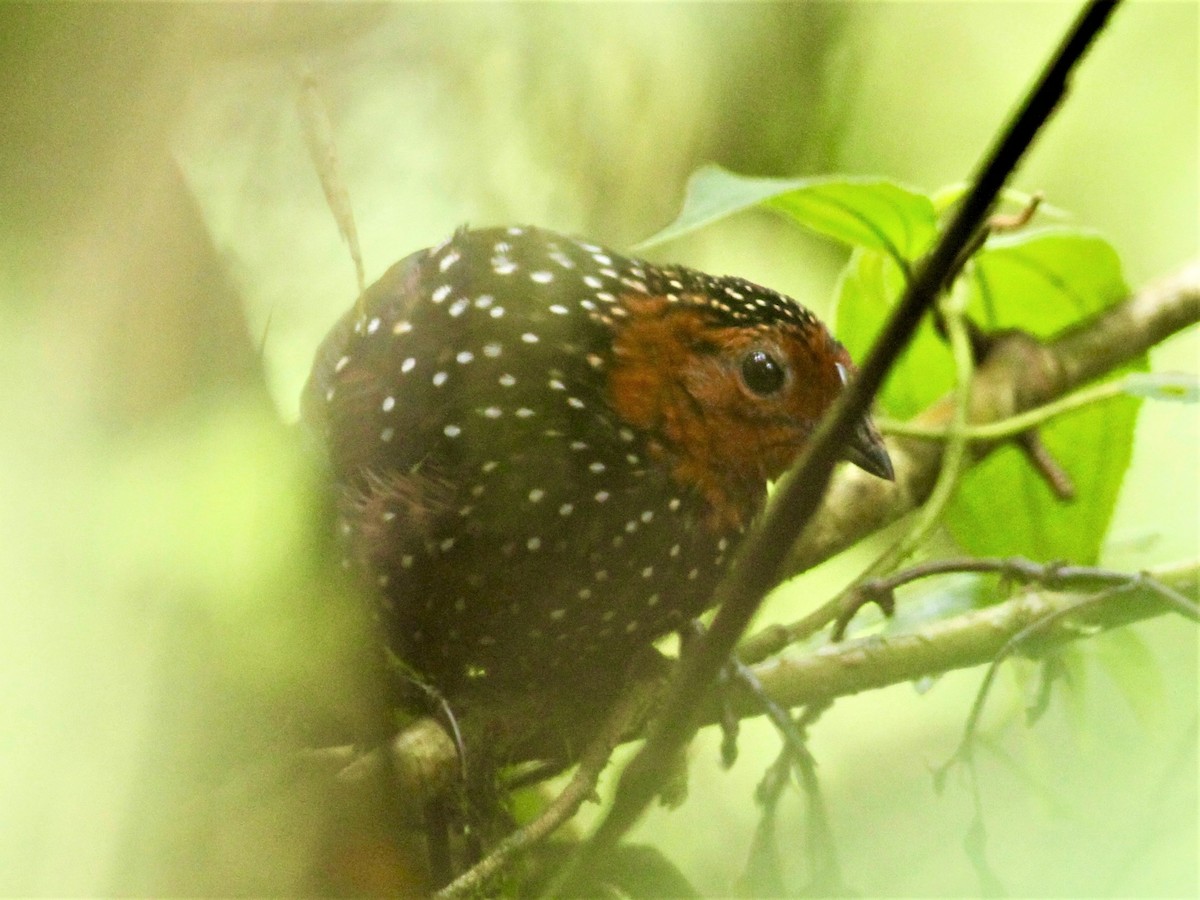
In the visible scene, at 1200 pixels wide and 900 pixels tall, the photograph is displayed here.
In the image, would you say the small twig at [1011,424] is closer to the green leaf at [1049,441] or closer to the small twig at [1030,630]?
the green leaf at [1049,441]

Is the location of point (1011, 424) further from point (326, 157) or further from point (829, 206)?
point (326, 157)

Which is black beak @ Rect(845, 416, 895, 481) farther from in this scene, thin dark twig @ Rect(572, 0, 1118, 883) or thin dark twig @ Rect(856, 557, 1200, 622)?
thin dark twig @ Rect(572, 0, 1118, 883)

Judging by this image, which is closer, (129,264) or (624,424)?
(129,264)

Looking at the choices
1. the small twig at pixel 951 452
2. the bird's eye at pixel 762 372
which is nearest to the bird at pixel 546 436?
the bird's eye at pixel 762 372

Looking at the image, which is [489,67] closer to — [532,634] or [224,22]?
[224,22]

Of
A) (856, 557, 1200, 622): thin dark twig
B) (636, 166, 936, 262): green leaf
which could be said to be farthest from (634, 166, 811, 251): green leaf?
(856, 557, 1200, 622): thin dark twig

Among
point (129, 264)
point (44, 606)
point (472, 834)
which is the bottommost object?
point (472, 834)

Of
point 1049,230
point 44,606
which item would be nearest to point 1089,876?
point 1049,230
